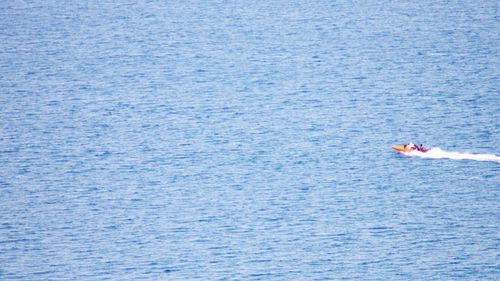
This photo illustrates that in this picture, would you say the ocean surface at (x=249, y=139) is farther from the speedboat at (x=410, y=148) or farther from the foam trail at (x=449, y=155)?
the speedboat at (x=410, y=148)

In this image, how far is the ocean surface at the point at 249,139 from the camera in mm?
8461

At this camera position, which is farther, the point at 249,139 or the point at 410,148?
the point at 249,139

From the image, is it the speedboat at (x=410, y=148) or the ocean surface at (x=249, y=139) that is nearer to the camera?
the ocean surface at (x=249, y=139)

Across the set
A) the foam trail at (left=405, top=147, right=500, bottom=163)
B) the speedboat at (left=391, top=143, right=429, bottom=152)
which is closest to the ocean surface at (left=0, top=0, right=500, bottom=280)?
the foam trail at (left=405, top=147, right=500, bottom=163)

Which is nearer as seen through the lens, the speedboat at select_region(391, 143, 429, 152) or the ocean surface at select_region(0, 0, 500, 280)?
the ocean surface at select_region(0, 0, 500, 280)

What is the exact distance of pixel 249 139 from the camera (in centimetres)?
1027

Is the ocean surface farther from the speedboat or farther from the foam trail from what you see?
the speedboat

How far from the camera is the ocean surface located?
8.46 meters

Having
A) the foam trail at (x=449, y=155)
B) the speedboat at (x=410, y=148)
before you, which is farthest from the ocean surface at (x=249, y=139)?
the speedboat at (x=410, y=148)

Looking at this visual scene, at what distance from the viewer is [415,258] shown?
8320 millimetres

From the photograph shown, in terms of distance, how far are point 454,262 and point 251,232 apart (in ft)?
7.43

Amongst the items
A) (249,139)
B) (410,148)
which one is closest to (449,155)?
(410,148)

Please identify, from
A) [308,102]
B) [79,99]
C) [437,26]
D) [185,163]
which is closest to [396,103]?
[308,102]

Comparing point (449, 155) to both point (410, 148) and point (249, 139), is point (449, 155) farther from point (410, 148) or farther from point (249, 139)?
point (249, 139)
